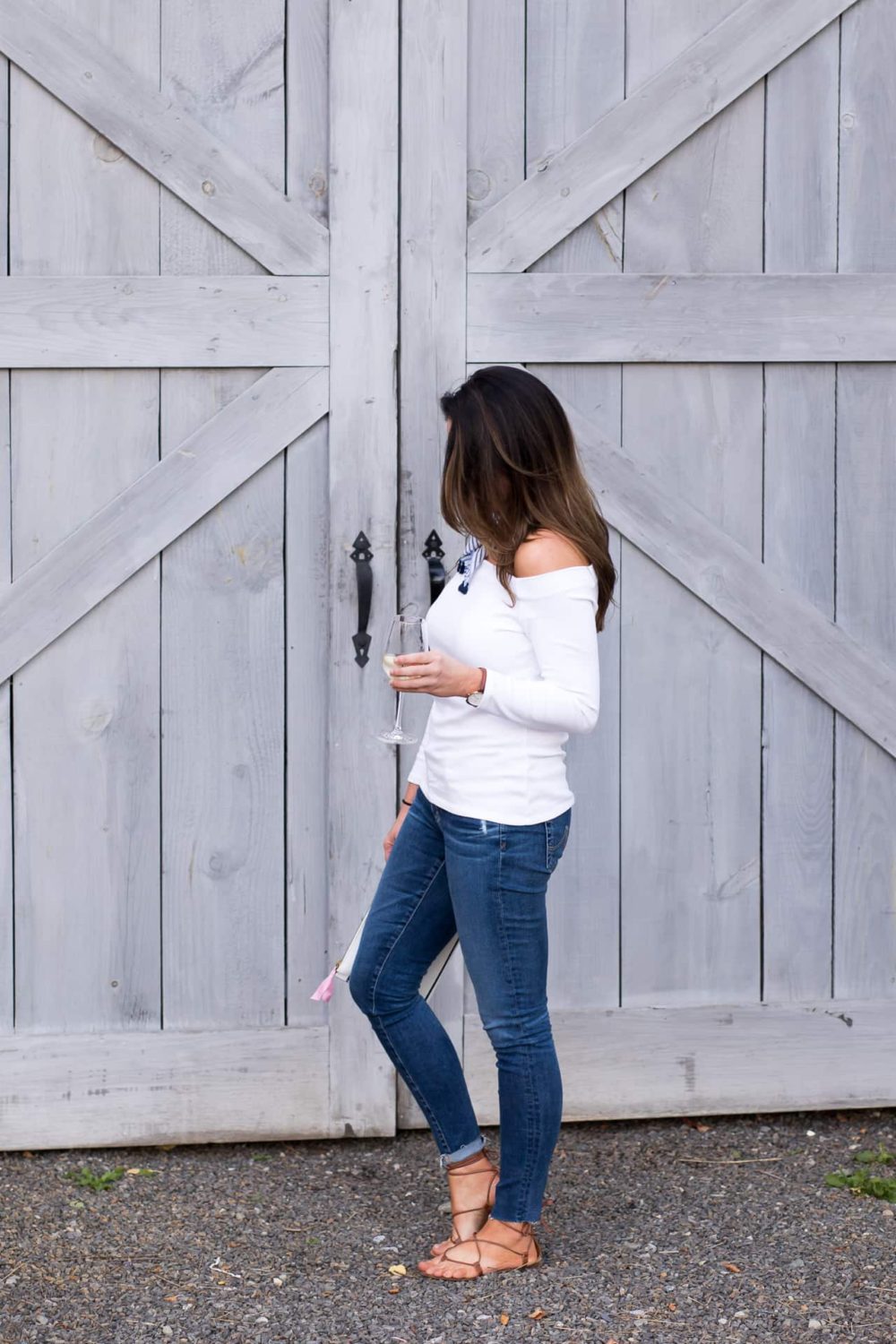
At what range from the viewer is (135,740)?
3.27 metres

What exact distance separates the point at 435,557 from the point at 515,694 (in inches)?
36.2

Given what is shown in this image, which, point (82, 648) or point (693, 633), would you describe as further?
point (693, 633)

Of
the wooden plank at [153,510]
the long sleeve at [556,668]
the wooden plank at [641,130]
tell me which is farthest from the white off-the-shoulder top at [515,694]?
the wooden plank at [641,130]

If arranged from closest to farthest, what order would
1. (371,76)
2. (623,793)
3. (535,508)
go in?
(535,508) < (371,76) < (623,793)

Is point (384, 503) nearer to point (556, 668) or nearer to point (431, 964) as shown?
point (556, 668)

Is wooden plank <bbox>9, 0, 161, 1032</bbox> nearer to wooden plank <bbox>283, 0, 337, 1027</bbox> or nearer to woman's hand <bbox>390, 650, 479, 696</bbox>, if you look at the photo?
wooden plank <bbox>283, 0, 337, 1027</bbox>

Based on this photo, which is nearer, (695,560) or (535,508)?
(535,508)

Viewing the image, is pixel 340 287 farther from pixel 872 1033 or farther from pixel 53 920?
pixel 872 1033

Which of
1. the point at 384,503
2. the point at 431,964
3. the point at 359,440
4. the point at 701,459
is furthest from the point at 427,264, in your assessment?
the point at 431,964

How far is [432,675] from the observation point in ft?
7.84

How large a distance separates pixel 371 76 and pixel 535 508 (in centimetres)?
132

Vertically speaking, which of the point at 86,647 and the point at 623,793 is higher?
the point at 86,647

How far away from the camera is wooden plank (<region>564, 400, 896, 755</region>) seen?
329 cm

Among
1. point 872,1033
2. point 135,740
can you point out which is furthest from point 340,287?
point 872,1033
